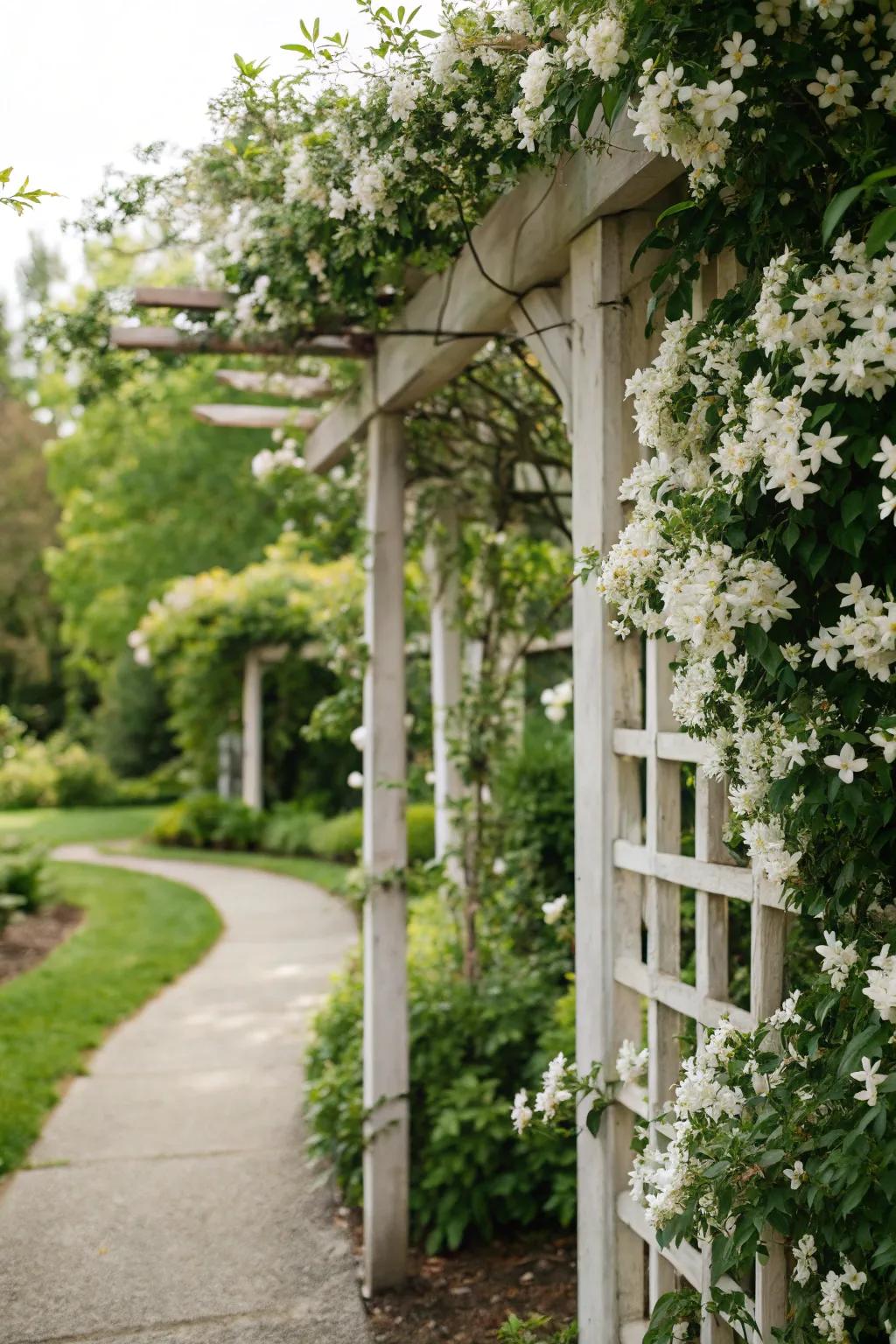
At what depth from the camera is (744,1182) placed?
1.58m

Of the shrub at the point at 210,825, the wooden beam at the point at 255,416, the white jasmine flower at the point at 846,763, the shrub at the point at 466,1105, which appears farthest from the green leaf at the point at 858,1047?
the shrub at the point at 210,825

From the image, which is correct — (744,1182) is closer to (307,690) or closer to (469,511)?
(469,511)

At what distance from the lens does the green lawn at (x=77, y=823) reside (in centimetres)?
1446

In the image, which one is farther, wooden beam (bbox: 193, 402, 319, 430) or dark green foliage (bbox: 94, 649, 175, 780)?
dark green foliage (bbox: 94, 649, 175, 780)

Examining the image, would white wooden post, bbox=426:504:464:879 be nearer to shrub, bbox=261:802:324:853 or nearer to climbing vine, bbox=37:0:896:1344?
climbing vine, bbox=37:0:896:1344

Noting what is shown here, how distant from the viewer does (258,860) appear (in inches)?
490

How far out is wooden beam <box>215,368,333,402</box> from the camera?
4062 millimetres

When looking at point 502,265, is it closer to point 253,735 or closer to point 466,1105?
point 466,1105

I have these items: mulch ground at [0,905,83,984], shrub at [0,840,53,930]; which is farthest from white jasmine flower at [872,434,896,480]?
shrub at [0,840,53,930]

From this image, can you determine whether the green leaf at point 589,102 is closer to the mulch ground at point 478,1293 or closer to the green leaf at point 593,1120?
the green leaf at point 593,1120

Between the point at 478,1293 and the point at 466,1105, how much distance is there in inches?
21.2

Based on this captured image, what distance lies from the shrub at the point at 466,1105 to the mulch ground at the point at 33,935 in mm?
Result: 3362

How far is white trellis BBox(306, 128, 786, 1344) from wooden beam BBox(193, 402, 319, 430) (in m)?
1.98

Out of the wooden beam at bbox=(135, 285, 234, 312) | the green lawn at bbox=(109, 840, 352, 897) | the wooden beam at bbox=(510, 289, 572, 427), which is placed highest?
the wooden beam at bbox=(135, 285, 234, 312)
